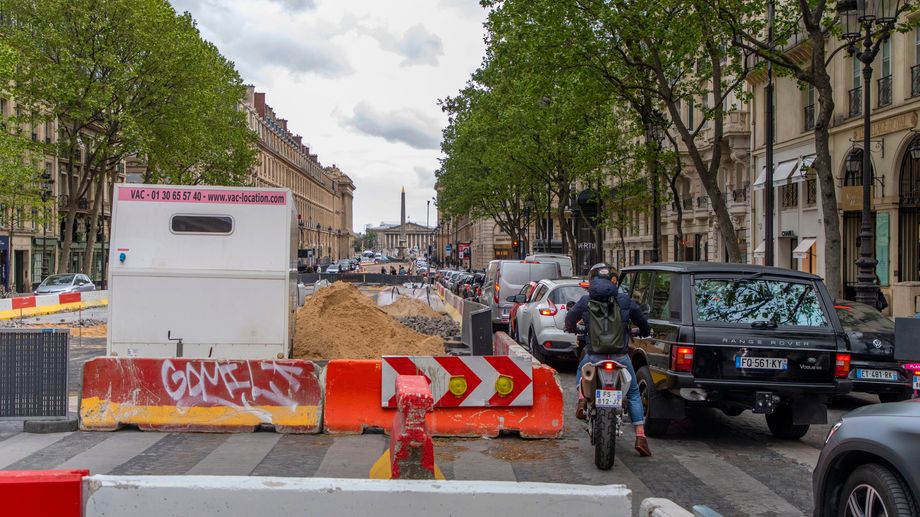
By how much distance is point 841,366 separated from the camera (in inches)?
342

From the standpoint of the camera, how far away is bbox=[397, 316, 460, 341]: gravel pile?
76.4ft

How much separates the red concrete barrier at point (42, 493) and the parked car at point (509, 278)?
64.8 feet

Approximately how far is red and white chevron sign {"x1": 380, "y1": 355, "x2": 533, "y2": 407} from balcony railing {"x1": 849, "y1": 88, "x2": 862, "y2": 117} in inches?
896

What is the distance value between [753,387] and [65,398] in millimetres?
6871

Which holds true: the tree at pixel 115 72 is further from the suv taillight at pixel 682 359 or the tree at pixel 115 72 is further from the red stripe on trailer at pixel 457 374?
the suv taillight at pixel 682 359

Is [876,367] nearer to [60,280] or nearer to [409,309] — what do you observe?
[409,309]

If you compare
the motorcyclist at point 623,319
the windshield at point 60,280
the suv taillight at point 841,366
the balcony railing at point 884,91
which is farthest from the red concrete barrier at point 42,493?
the windshield at point 60,280

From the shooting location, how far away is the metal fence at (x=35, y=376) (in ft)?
30.3

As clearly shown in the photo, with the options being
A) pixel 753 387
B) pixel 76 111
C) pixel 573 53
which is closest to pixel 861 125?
pixel 573 53

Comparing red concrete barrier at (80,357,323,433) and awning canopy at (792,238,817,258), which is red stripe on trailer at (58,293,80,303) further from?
awning canopy at (792,238,817,258)

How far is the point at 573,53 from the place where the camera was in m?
22.8

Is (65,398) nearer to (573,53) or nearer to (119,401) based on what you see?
(119,401)

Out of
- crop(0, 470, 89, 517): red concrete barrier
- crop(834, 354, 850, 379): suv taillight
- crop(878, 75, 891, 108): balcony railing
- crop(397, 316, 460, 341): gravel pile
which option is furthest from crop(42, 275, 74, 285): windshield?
crop(0, 470, 89, 517): red concrete barrier

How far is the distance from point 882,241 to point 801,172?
14.2 feet
